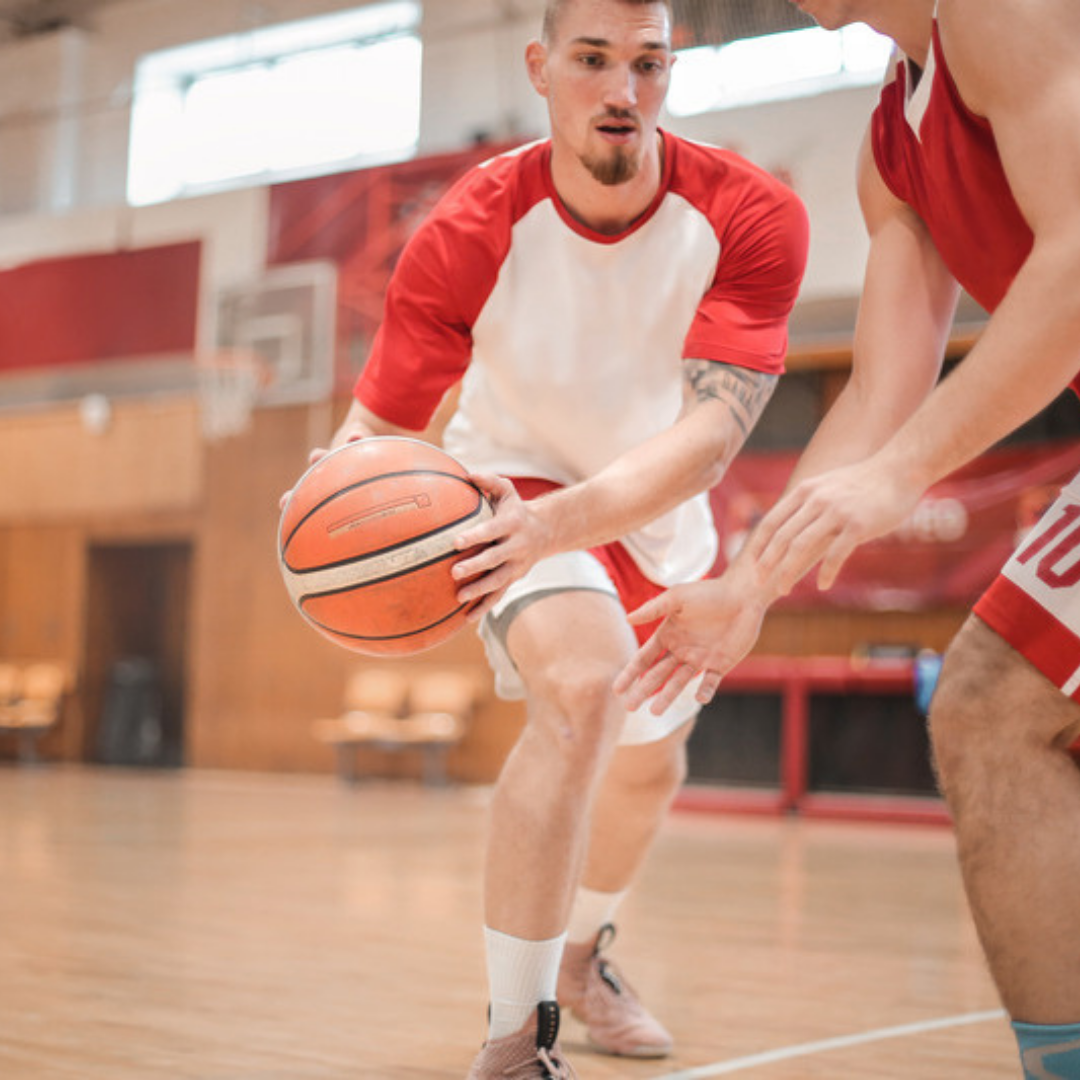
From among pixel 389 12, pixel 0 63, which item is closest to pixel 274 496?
pixel 389 12

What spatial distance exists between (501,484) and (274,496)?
40.0 ft

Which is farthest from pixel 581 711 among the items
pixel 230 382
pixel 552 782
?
pixel 230 382

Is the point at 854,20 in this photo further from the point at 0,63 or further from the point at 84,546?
the point at 0,63

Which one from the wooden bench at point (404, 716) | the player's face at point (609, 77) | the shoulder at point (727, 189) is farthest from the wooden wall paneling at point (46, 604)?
the player's face at point (609, 77)

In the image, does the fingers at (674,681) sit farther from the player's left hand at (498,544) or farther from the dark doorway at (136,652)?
the dark doorway at (136,652)

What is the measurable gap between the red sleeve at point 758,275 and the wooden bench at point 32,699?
44.1ft

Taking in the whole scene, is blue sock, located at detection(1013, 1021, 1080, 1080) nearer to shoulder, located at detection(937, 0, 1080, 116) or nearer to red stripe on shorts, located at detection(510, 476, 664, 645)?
shoulder, located at detection(937, 0, 1080, 116)

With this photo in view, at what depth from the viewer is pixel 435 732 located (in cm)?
1244

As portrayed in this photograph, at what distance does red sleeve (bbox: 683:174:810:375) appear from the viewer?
2.63 metres

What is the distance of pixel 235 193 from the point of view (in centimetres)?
1390

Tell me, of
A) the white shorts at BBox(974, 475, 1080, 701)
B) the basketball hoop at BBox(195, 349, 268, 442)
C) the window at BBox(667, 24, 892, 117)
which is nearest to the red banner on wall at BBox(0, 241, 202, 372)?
the basketball hoop at BBox(195, 349, 268, 442)

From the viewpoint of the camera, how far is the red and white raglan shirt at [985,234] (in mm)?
1714

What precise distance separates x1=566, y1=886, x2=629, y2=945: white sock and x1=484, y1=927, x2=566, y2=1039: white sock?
69cm

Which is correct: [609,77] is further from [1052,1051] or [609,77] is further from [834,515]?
[1052,1051]
